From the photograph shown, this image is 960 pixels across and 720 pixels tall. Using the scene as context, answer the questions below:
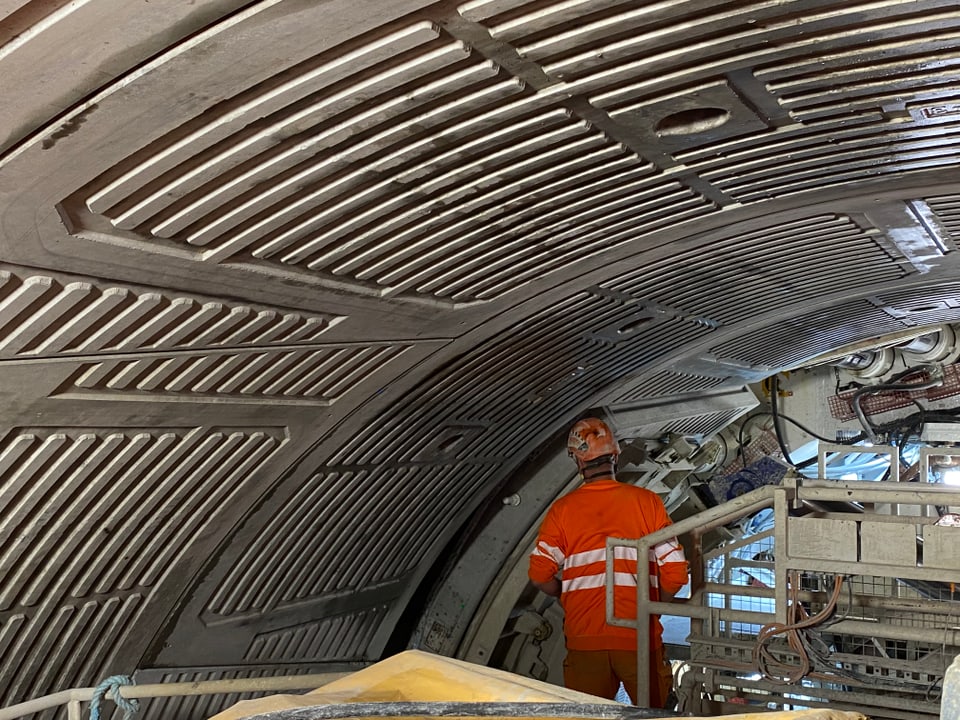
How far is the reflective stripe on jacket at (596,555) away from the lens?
4.48 metres

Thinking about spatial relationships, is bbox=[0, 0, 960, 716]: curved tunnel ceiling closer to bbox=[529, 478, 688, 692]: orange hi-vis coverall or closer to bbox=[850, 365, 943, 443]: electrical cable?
bbox=[529, 478, 688, 692]: orange hi-vis coverall

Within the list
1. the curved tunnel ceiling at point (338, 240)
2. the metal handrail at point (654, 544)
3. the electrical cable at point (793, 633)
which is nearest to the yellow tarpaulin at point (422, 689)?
the curved tunnel ceiling at point (338, 240)

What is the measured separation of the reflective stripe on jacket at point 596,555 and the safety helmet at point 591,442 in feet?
0.50

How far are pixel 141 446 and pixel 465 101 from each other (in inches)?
66.2

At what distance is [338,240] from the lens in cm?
302

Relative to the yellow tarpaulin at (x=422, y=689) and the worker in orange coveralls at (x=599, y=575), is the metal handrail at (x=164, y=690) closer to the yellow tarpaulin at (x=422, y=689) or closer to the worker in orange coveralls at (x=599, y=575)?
the yellow tarpaulin at (x=422, y=689)

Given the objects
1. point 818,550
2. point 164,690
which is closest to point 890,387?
point 818,550

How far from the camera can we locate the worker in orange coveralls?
14.7 feet

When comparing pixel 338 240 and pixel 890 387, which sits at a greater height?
pixel 890 387

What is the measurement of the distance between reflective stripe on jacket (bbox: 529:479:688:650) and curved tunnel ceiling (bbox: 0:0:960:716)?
773mm

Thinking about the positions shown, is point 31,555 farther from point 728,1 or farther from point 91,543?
point 728,1

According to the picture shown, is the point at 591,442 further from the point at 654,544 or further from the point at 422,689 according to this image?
the point at 422,689

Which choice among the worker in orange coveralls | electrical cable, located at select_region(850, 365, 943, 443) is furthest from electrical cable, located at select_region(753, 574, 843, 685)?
electrical cable, located at select_region(850, 365, 943, 443)

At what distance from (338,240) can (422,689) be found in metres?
1.30
